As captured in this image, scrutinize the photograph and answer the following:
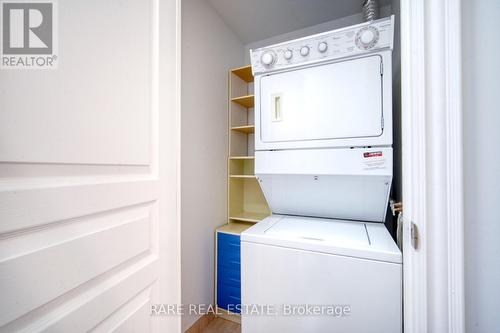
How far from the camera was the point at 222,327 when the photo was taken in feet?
6.23

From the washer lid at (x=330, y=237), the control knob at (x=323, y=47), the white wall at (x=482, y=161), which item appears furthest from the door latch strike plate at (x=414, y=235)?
the control knob at (x=323, y=47)

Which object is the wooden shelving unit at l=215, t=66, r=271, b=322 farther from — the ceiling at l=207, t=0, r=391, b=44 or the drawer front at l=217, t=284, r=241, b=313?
the ceiling at l=207, t=0, r=391, b=44

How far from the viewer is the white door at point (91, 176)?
461mm

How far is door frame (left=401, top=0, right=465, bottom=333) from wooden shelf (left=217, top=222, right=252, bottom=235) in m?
1.51

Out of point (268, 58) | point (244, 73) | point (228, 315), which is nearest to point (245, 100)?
point (244, 73)

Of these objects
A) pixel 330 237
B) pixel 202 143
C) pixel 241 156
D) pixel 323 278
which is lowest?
pixel 323 278

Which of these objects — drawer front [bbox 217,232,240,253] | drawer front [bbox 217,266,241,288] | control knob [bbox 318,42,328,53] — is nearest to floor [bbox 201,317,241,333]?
drawer front [bbox 217,266,241,288]

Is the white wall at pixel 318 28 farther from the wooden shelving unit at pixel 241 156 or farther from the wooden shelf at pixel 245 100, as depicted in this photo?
the wooden shelf at pixel 245 100

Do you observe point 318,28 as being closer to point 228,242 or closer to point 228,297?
point 228,242

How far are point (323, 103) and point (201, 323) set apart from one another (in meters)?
2.26

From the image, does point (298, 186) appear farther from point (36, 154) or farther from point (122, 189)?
point (36, 154)

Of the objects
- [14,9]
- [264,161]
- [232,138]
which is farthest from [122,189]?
[232,138]

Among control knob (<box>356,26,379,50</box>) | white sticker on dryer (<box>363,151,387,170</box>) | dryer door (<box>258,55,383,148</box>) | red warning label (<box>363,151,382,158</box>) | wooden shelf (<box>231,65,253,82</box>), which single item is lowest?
white sticker on dryer (<box>363,151,387,170</box>)

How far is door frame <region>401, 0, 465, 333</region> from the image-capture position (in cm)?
55
